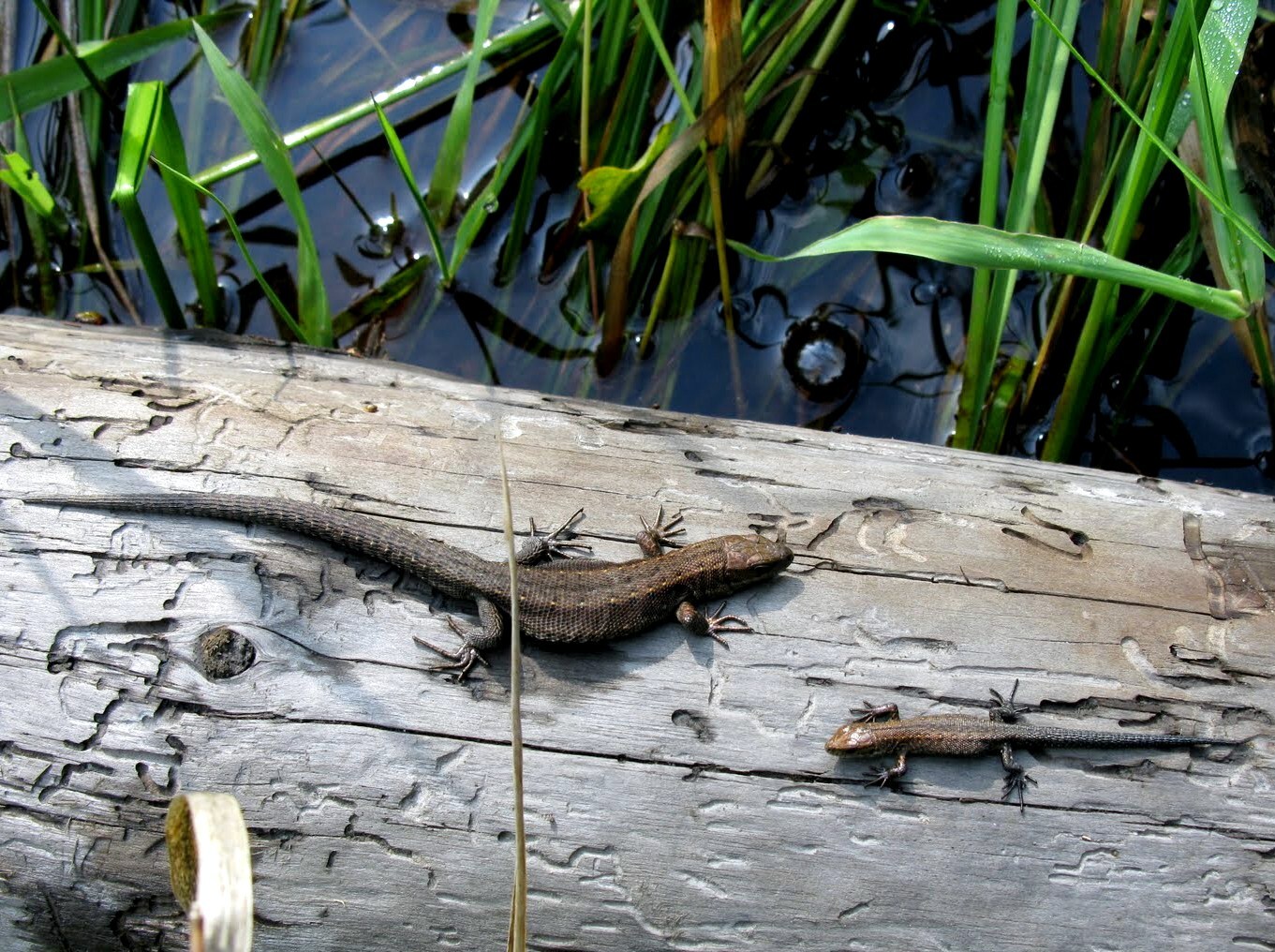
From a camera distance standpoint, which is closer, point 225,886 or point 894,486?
point 225,886

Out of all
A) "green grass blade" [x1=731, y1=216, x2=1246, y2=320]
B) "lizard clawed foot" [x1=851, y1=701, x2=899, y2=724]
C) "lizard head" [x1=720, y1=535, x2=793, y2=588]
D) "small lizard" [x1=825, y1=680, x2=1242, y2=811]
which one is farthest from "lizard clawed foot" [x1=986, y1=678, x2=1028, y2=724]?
"green grass blade" [x1=731, y1=216, x2=1246, y2=320]

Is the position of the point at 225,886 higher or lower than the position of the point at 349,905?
higher

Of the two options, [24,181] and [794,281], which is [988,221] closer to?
[794,281]

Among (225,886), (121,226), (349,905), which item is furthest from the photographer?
(121,226)

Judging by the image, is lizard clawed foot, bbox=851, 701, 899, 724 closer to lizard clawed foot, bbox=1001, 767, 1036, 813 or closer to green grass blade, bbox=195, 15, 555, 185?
lizard clawed foot, bbox=1001, 767, 1036, 813

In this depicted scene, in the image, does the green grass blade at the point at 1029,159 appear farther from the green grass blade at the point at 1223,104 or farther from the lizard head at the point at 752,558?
the lizard head at the point at 752,558

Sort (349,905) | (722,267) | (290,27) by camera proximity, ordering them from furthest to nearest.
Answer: (290,27) → (722,267) → (349,905)

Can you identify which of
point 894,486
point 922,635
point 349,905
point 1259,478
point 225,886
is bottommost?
point 349,905

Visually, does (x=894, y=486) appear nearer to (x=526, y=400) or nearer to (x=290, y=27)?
(x=526, y=400)

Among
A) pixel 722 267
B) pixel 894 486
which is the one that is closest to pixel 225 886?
pixel 894 486
